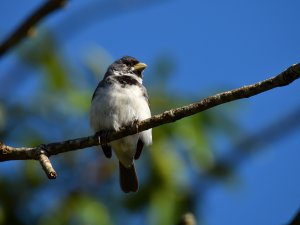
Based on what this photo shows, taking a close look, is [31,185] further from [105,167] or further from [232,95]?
[232,95]

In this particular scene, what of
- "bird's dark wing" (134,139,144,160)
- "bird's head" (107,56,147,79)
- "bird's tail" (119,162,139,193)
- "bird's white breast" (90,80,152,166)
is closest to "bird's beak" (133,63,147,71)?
"bird's head" (107,56,147,79)

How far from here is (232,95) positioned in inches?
148

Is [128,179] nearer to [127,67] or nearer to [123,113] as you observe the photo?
[123,113]

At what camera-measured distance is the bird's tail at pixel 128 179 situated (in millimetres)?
5914

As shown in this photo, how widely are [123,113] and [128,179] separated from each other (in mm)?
815

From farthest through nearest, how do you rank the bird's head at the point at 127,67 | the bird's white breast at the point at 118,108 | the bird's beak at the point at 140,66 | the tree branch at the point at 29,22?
the bird's beak at the point at 140,66, the bird's head at the point at 127,67, the bird's white breast at the point at 118,108, the tree branch at the point at 29,22

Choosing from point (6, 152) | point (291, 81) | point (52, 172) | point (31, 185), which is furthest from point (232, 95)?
point (31, 185)

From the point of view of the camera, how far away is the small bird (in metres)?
5.64

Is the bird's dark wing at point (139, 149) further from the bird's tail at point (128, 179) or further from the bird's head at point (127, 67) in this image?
the bird's head at point (127, 67)

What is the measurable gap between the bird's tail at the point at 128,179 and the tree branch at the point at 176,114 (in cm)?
138

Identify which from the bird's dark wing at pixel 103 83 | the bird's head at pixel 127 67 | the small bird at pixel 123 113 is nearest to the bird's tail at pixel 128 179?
the small bird at pixel 123 113

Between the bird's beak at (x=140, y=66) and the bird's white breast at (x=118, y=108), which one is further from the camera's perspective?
the bird's beak at (x=140, y=66)

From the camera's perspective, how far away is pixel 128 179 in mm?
6059

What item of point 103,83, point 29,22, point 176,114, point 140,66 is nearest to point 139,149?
point 103,83
